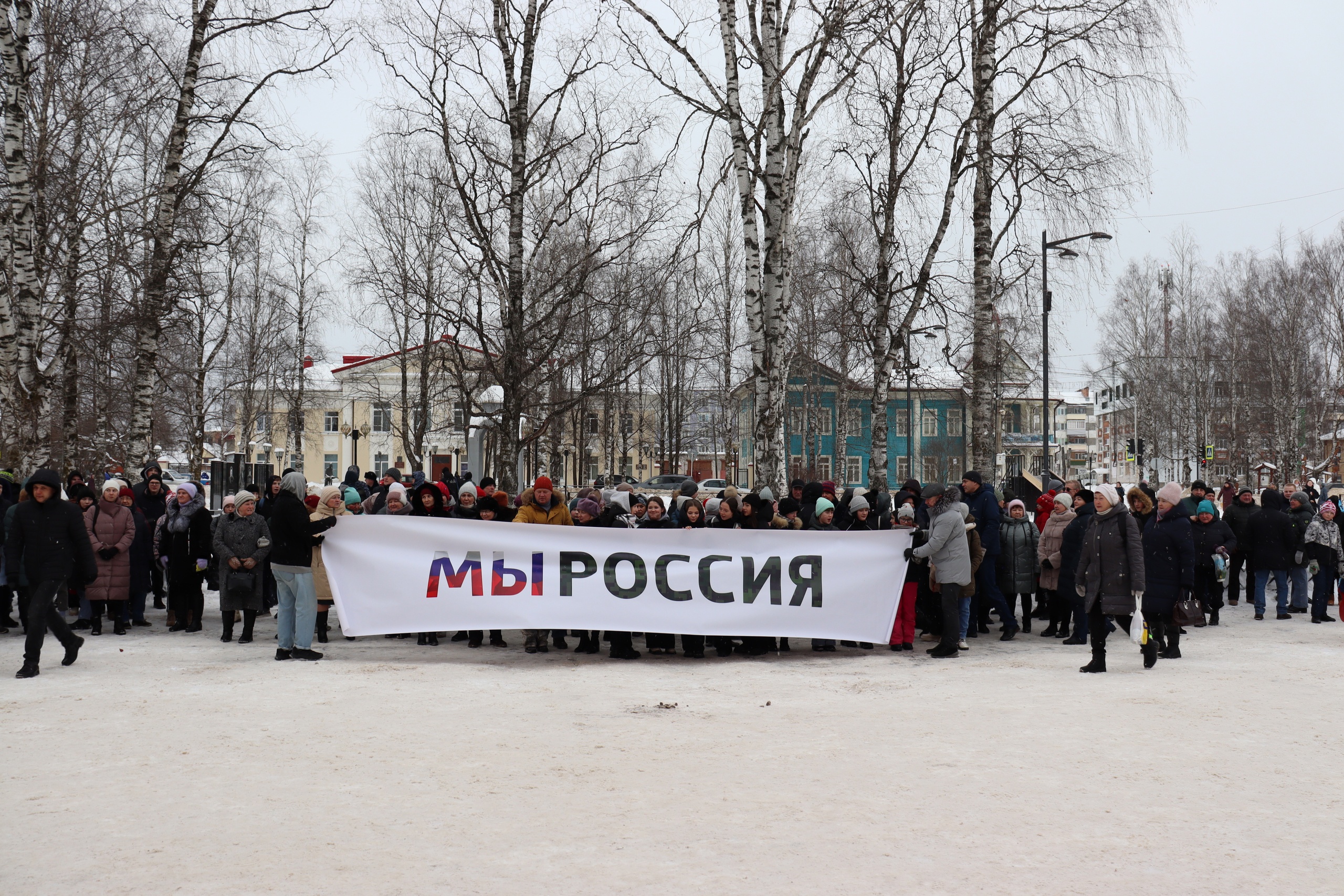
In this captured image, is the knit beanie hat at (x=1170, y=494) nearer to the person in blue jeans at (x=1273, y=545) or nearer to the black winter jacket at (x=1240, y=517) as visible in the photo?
the person in blue jeans at (x=1273, y=545)

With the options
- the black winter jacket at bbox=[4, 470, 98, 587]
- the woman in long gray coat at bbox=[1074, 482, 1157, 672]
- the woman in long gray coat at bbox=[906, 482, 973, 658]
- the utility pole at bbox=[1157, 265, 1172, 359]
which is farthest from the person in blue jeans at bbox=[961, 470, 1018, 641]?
the utility pole at bbox=[1157, 265, 1172, 359]

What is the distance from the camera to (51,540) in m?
9.87

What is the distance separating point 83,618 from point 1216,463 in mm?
88273

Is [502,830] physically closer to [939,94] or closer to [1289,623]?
[1289,623]

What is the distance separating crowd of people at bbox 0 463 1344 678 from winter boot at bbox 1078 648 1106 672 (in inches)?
1.1

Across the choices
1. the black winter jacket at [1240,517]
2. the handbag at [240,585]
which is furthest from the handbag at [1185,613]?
the handbag at [240,585]

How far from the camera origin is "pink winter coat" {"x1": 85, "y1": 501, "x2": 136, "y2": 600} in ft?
40.2

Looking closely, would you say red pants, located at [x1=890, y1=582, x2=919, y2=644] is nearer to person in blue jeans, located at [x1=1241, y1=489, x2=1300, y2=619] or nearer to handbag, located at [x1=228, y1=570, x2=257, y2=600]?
person in blue jeans, located at [x1=1241, y1=489, x2=1300, y2=619]

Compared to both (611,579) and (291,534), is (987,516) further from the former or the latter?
(291,534)

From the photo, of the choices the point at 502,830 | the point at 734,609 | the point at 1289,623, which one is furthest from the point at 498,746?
the point at 1289,623

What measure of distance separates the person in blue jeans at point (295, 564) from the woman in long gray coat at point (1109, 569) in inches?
292

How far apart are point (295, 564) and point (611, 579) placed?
3082mm

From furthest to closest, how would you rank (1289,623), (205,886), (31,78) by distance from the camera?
1. (31,78)
2. (1289,623)
3. (205,886)

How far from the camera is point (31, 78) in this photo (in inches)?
875
